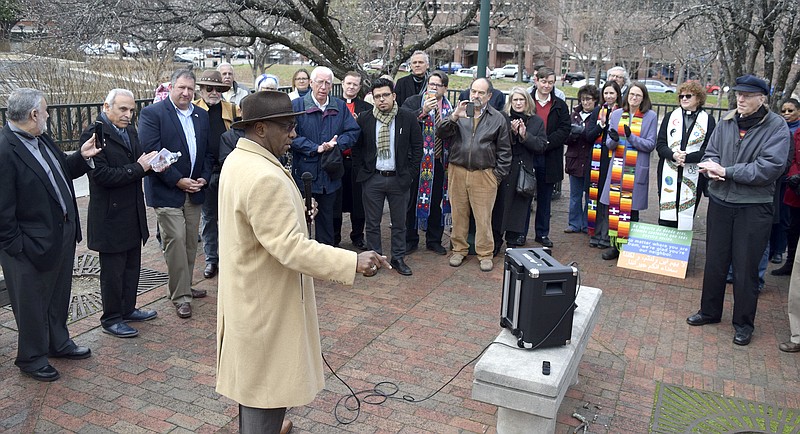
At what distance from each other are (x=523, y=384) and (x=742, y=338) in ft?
9.93

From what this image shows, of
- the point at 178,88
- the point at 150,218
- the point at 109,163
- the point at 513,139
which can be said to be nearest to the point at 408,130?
the point at 513,139

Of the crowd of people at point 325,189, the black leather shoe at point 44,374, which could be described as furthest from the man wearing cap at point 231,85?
the black leather shoe at point 44,374

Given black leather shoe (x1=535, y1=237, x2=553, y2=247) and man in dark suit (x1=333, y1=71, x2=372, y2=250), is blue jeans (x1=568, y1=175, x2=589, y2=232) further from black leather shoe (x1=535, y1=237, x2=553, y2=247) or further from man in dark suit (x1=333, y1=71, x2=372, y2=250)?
man in dark suit (x1=333, y1=71, x2=372, y2=250)

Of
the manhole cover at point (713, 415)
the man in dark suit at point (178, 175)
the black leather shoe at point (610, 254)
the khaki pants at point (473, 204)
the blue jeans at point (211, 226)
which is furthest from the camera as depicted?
the black leather shoe at point (610, 254)

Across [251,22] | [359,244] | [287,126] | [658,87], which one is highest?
[658,87]

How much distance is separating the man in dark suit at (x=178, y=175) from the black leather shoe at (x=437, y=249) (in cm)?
312

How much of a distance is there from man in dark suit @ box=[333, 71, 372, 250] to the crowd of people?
3 cm

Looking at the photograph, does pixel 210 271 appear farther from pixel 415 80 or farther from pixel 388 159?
pixel 415 80

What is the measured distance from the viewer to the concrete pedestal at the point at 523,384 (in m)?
3.96

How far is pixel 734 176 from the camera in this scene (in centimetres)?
584

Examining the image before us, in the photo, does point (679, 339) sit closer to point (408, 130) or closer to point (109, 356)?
point (408, 130)

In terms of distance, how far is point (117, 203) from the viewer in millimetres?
5695

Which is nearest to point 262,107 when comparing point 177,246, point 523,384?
point 523,384

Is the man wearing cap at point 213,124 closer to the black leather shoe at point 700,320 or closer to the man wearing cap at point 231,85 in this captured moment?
the man wearing cap at point 231,85
